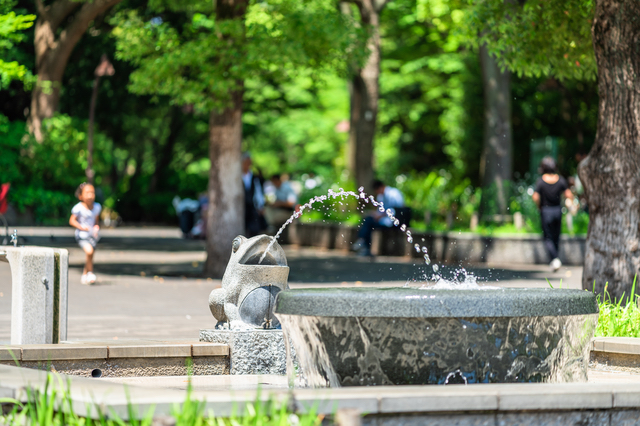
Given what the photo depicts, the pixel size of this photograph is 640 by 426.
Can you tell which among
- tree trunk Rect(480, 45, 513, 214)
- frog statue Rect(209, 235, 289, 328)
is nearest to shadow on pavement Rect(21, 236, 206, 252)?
tree trunk Rect(480, 45, 513, 214)

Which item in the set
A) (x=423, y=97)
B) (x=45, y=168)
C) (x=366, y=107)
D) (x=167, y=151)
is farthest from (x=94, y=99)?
(x=423, y=97)

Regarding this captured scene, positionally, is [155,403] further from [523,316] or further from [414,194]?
[414,194]

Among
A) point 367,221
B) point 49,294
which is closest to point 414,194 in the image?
point 367,221

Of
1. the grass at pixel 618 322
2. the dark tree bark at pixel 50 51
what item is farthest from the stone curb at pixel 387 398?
the dark tree bark at pixel 50 51

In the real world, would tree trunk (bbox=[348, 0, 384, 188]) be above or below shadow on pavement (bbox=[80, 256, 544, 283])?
above

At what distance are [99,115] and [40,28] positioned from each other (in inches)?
381

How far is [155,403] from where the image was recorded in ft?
12.6

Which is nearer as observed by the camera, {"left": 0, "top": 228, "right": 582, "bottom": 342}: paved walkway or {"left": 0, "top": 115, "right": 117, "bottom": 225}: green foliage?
{"left": 0, "top": 228, "right": 582, "bottom": 342}: paved walkway

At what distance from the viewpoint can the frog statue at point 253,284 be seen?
22.0ft

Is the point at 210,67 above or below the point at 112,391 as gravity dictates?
above

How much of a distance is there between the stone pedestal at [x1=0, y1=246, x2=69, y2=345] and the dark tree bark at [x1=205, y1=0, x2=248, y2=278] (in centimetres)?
826

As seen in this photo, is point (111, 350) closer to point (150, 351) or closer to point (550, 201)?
point (150, 351)

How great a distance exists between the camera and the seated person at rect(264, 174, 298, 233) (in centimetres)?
2553

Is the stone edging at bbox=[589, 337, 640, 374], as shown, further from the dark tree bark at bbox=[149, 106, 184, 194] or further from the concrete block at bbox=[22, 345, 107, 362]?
the dark tree bark at bbox=[149, 106, 184, 194]
